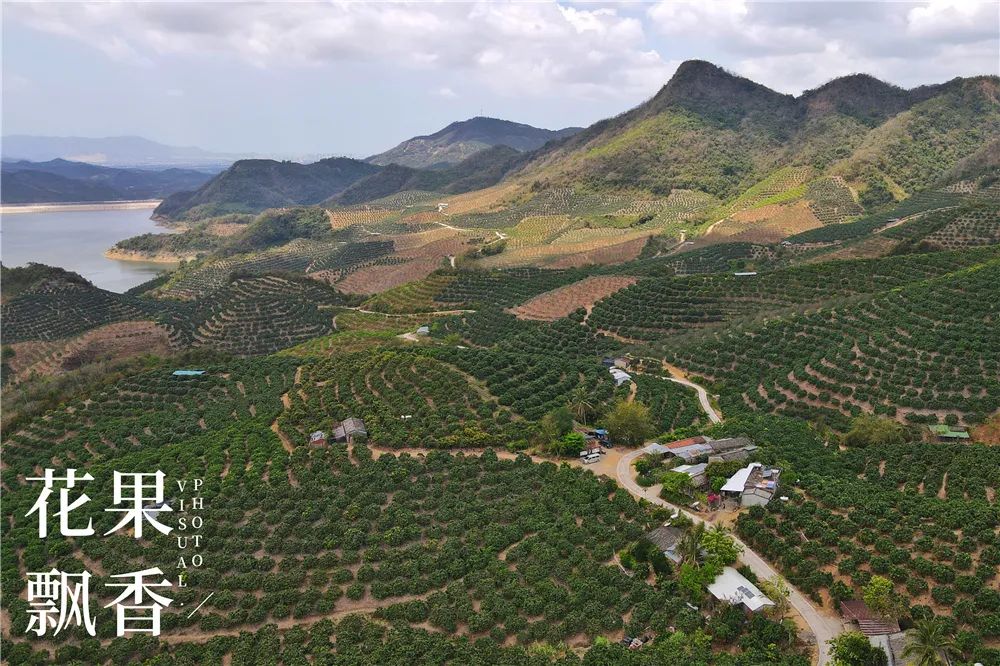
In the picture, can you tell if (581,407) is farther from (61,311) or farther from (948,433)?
(61,311)

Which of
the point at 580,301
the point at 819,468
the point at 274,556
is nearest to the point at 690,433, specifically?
the point at 819,468

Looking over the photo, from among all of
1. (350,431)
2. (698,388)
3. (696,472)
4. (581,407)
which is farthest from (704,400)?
(350,431)

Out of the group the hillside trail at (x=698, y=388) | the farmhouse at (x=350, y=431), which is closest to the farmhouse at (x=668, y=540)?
the hillside trail at (x=698, y=388)

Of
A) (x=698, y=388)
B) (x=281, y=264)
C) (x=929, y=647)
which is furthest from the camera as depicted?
(x=281, y=264)

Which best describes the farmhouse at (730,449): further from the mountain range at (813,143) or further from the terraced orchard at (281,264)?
the mountain range at (813,143)

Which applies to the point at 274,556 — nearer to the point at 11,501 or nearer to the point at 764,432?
the point at 11,501

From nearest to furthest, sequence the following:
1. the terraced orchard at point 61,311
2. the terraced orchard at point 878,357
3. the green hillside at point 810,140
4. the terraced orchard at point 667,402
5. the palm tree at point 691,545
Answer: the palm tree at point 691,545 < the terraced orchard at point 878,357 < the terraced orchard at point 667,402 < the terraced orchard at point 61,311 < the green hillside at point 810,140
